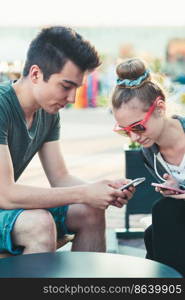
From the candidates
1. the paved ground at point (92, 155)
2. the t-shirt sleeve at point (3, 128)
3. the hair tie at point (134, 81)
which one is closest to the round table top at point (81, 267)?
the t-shirt sleeve at point (3, 128)

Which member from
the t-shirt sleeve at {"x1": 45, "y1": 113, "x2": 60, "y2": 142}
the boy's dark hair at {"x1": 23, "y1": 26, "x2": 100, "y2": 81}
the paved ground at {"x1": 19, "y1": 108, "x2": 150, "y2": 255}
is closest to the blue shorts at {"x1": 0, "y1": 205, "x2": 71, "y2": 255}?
the t-shirt sleeve at {"x1": 45, "y1": 113, "x2": 60, "y2": 142}

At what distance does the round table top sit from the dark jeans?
16.4 inches

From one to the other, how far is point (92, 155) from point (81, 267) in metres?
6.61

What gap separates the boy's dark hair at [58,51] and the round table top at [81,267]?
100cm

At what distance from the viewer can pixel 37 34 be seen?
8.80ft

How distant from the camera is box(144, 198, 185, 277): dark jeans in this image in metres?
2.28

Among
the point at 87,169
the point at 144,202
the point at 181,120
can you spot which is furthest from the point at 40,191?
the point at 87,169

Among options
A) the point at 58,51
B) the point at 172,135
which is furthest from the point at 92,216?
the point at 58,51

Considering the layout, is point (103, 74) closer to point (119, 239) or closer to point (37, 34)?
point (119, 239)

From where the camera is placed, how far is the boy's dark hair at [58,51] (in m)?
2.60

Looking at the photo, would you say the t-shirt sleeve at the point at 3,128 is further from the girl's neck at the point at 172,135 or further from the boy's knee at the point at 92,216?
the girl's neck at the point at 172,135

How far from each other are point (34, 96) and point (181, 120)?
0.73m

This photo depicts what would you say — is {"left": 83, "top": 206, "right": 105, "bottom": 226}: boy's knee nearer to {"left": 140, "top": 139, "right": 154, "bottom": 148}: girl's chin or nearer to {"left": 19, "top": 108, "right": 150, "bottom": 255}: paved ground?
{"left": 140, "top": 139, "right": 154, "bottom": 148}: girl's chin

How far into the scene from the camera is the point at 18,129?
8.55 feet
